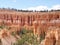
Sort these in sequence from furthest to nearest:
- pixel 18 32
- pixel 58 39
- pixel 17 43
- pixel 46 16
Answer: pixel 46 16, pixel 18 32, pixel 17 43, pixel 58 39

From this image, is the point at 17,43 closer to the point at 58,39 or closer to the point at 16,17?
the point at 58,39

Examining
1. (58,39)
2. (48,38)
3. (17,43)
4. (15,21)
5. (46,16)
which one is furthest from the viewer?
(15,21)

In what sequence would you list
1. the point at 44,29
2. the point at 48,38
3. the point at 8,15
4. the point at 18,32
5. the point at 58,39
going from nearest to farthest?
the point at 58,39, the point at 48,38, the point at 44,29, the point at 18,32, the point at 8,15

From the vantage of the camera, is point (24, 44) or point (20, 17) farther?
point (20, 17)

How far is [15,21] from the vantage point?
168 ft

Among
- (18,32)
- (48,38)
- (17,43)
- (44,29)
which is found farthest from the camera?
(18,32)

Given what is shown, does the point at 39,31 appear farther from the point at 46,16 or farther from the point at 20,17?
the point at 20,17

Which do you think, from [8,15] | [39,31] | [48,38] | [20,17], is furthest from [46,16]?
[48,38]

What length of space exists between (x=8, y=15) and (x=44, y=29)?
2502 centimetres

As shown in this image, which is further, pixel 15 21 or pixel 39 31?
pixel 15 21

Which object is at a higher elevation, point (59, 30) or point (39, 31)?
point (59, 30)

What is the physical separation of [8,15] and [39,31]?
2384cm

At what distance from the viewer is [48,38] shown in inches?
654

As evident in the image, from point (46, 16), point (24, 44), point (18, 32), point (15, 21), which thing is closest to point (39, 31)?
point (24, 44)
